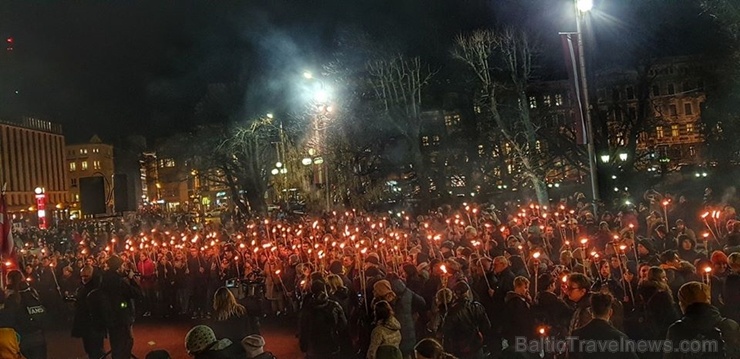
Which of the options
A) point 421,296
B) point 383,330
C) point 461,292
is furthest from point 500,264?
point 383,330

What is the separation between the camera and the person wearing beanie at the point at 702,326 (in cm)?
495

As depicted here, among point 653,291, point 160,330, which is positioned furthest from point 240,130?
point 653,291

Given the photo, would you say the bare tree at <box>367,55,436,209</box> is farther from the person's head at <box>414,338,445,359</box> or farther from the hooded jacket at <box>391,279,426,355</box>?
the person's head at <box>414,338,445,359</box>

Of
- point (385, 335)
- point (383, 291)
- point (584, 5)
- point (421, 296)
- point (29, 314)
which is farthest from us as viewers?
point (584, 5)

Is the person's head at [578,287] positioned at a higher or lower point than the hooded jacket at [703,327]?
higher

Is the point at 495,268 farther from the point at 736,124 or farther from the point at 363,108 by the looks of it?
the point at 363,108

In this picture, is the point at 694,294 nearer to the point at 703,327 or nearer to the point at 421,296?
the point at 703,327

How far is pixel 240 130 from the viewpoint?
120ft

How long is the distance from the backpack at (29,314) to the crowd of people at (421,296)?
0.02 metres

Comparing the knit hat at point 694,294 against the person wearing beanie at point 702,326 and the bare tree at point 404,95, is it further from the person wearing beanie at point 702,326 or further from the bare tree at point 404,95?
the bare tree at point 404,95

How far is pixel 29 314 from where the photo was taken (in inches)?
345

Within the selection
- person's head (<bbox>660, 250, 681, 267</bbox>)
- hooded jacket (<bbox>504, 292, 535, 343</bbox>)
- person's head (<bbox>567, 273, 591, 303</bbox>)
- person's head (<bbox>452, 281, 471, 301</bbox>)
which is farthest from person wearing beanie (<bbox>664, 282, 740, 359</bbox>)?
person's head (<bbox>660, 250, 681, 267</bbox>)

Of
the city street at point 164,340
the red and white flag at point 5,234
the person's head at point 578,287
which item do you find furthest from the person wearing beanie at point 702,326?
the red and white flag at point 5,234

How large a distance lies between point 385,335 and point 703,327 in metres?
2.94
